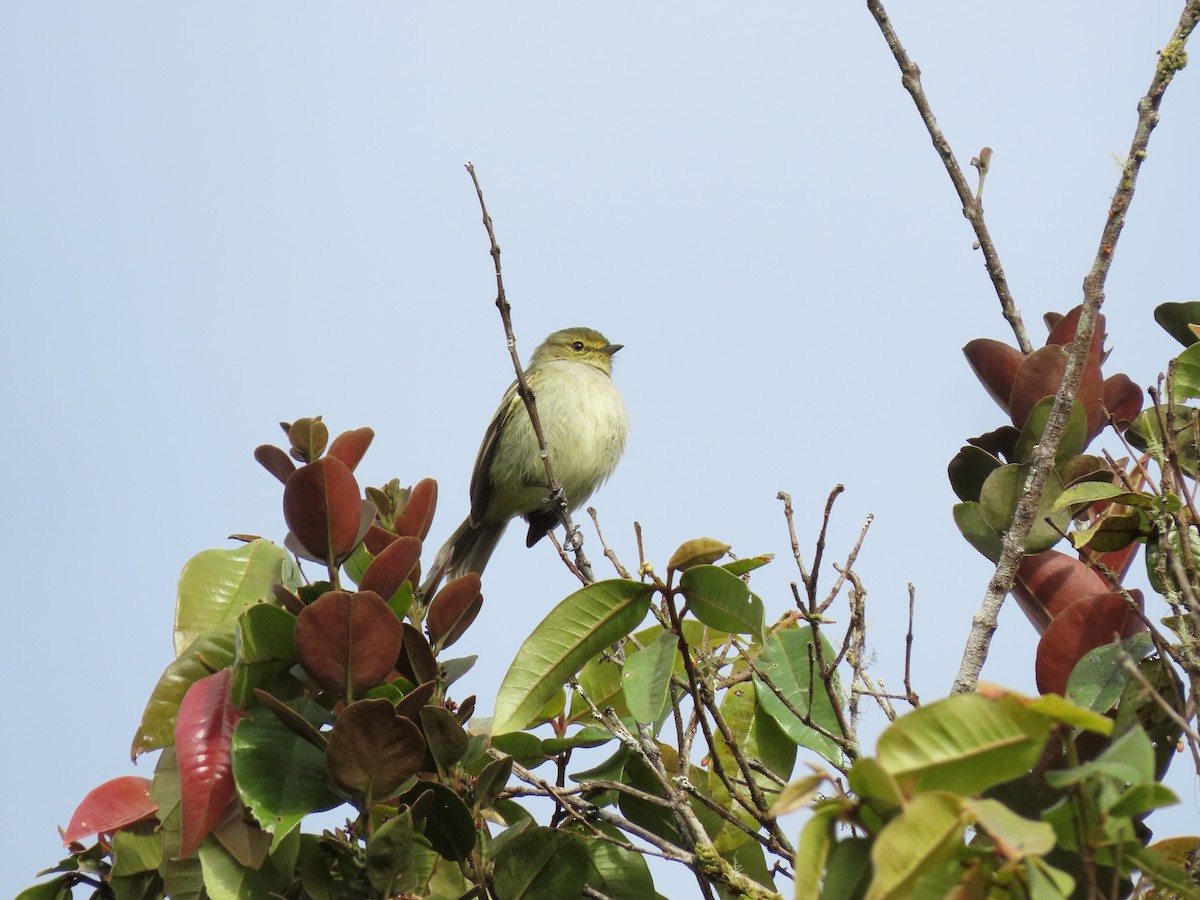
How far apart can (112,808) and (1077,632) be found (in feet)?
5.89

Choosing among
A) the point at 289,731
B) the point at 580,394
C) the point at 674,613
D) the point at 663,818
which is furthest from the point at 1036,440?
the point at 580,394

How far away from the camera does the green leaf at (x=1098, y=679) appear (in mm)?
1891

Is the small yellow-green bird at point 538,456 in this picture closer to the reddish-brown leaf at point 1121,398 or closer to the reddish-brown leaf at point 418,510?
the reddish-brown leaf at point 418,510

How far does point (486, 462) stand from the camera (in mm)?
8195

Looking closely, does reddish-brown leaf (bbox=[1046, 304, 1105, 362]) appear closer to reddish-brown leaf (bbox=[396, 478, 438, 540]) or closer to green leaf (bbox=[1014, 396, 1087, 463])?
green leaf (bbox=[1014, 396, 1087, 463])

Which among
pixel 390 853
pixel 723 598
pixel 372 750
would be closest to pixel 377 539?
pixel 372 750

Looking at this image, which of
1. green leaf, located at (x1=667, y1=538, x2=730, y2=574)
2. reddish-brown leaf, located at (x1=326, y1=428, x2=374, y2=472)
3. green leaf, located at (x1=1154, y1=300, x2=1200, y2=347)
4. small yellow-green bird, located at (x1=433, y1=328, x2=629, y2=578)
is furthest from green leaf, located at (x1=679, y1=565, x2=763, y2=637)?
small yellow-green bird, located at (x1=433, y1=328, x2=629, y2=578)

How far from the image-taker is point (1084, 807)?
50.4 inches

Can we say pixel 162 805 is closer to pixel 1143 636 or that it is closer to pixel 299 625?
pixel 299 625

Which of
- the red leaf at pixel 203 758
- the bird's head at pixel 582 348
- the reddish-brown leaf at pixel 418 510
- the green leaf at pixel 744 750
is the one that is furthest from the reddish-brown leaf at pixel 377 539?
the bird's head at pixel 582 348

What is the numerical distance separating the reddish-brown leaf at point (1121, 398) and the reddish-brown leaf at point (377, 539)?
1.59 metres

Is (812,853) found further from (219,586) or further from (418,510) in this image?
(418,510)

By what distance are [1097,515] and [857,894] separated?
62.2 inches

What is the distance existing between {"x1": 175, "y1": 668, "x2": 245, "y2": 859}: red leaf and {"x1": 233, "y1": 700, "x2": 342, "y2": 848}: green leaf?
32 mm
